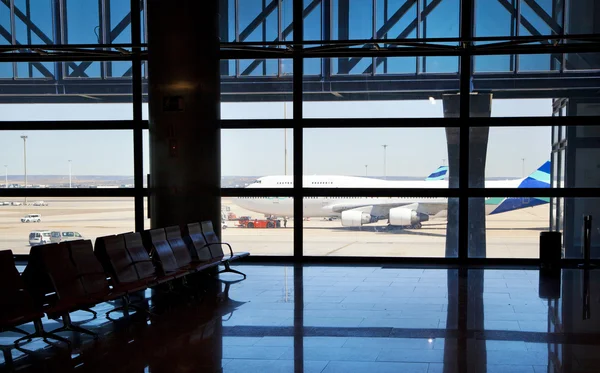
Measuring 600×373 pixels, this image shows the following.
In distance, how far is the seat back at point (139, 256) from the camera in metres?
7.23

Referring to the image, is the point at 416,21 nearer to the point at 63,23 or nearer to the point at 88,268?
the point at 63,23

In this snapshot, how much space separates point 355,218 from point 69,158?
5.25 meters

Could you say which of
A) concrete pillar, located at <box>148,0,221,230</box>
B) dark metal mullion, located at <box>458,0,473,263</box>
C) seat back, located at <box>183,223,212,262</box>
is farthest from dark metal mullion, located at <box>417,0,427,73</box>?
seat back, located at <box>183,223,212,262</box>

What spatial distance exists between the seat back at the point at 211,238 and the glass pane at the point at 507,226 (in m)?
4.59

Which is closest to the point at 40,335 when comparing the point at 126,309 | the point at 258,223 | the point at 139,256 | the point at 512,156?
the point at 126,309

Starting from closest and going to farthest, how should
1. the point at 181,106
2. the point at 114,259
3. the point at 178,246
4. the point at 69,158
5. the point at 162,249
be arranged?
the point at 114,259, the point at 162,249, the point at 178,246, the point at 181,106, the point at 69,158

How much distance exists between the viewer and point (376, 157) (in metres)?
11.5

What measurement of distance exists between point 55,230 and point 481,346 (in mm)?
8784

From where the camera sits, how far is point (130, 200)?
11.8 m

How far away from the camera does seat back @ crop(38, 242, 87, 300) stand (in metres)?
5.98

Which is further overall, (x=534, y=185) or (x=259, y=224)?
(x=259, y=224)

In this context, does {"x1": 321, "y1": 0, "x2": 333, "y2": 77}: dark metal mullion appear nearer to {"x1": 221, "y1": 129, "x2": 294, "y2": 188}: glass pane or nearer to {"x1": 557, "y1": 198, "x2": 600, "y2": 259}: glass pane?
{"x1": 221, "y1": 129, "x2": 294, "y2": 188}: glass pane

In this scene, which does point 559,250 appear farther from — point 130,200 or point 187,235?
point 130,200

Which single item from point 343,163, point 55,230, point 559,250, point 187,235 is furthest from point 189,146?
point 559,250
